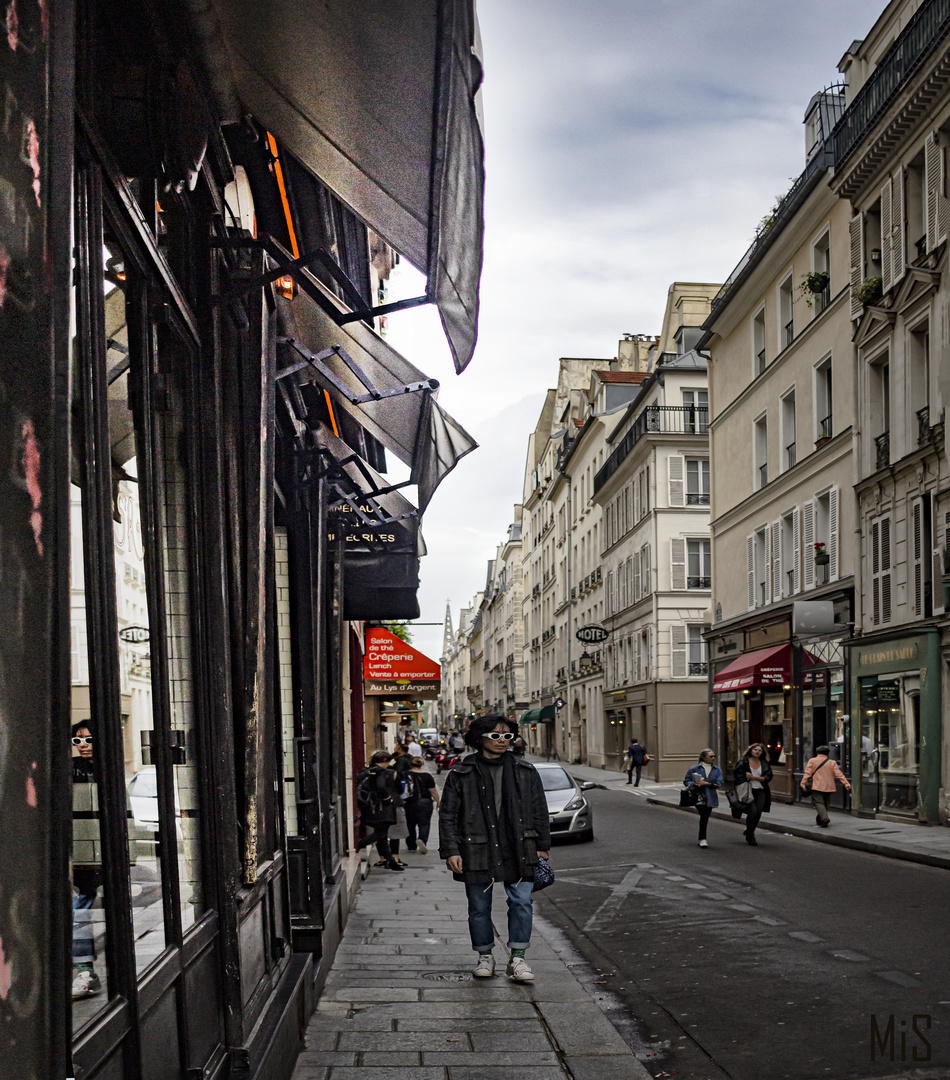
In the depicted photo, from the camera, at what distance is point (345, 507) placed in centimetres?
1224

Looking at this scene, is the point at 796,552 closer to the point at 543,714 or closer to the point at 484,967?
the point at 484,967

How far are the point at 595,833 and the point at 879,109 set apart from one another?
14.6 meters

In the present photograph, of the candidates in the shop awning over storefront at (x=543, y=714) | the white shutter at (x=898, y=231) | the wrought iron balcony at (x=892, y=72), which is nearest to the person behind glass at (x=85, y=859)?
the wrought iron balcony at (x=892, y=72)

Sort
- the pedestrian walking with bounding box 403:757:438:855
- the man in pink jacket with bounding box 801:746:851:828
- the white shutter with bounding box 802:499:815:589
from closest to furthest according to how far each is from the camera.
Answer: the pedestrian walking with bounding box 403:757:438:855, the man in pink jacket with bounding box 801:746:851:828, the white shutter with bounding box 802:499:815:589

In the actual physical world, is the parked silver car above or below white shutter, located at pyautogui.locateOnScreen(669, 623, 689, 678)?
below

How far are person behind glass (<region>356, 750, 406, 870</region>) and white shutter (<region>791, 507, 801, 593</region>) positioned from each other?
52.5 ft

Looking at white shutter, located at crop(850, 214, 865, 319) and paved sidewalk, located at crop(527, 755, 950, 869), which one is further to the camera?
white shutter, located at crop(850, 214, 865, 319)

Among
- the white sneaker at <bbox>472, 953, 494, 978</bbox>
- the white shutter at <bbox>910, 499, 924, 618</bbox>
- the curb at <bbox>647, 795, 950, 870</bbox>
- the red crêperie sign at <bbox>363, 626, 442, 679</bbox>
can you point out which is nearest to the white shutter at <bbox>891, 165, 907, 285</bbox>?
the white shutter at <bbox>910, 499, 924, 618</bbox>

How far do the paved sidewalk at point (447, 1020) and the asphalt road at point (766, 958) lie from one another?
31 centimetres

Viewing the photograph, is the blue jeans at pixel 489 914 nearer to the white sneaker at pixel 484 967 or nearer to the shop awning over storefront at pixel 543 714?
the white sneaker at pixel 484 967

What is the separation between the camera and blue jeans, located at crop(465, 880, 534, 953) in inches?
333

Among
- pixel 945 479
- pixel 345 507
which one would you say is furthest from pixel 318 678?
pixel 945 479

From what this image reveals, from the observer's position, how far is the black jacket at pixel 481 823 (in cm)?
853

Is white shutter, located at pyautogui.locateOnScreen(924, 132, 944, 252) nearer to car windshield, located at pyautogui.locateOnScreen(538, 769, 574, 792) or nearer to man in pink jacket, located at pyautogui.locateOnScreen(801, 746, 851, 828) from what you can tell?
man in pink jacket, located at pyautogui.locateOnScreen(801, 746, 851, 828)
